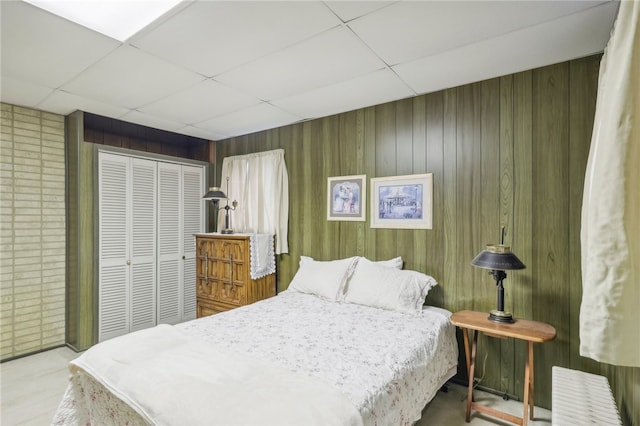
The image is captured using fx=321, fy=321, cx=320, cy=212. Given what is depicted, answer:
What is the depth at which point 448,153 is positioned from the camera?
2762 mm

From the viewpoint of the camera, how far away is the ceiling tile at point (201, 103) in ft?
9.21

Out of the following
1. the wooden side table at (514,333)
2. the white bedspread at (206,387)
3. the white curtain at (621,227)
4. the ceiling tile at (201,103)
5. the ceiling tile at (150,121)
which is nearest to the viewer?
the white curtain at (621,227)

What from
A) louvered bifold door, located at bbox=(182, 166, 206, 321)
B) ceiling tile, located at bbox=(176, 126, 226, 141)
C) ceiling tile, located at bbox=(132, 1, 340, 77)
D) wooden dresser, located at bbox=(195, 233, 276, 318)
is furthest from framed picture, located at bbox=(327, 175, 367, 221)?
louvered bifold door, located at bbox=(182, 166, 206, 321)

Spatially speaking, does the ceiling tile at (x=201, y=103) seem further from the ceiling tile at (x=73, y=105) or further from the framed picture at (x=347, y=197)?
the framed picture at (x=347, y=197)

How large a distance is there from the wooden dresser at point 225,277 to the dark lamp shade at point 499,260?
7.60ft

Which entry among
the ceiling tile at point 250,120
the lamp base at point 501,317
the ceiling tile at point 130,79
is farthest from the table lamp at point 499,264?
the ceiling tile at point 130,79

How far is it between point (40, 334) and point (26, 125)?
7.16 ft

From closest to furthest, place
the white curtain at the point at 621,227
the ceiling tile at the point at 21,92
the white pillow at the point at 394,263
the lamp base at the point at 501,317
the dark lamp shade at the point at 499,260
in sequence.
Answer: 1. the white curtain at the point at 621,227
2. the dark lamp shade at the point at 499,260
3. the lamp base at the point at 501,317
4. the ceiling tile at the point at 21,92
5. the white pillow at the point at 394,263

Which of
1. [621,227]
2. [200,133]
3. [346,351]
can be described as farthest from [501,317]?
[200,133]

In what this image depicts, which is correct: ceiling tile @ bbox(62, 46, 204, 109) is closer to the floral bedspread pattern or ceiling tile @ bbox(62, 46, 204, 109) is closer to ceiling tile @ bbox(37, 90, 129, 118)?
ceiling tile @ bbox(37, 90, 129, 118)

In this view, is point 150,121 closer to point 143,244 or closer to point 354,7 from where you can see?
point 143,244

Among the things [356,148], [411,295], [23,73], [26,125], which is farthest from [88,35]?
[411,295]

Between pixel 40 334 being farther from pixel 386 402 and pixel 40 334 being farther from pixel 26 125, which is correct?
pixel 386 402

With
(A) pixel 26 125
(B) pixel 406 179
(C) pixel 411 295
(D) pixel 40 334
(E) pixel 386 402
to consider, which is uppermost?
(A) pixel 26 125
